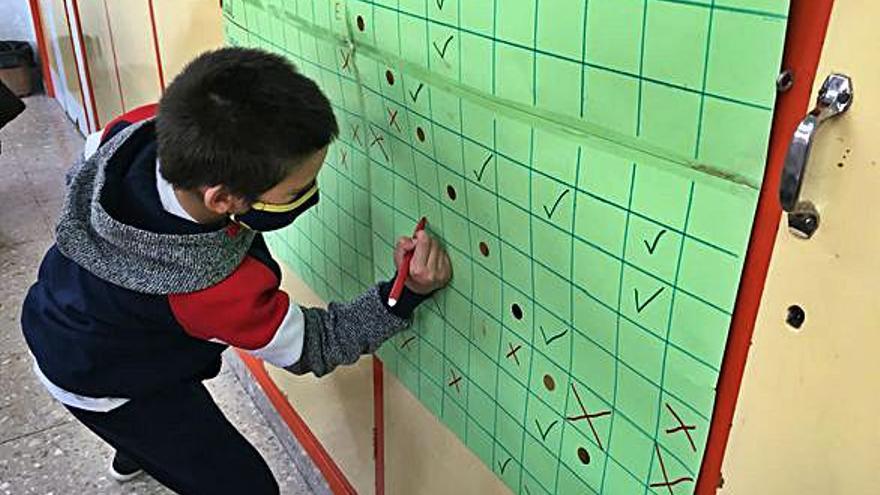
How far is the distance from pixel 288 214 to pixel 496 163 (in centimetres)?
27

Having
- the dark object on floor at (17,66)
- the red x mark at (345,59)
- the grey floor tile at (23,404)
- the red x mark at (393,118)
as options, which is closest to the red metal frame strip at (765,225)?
the red x mark at (393,118)

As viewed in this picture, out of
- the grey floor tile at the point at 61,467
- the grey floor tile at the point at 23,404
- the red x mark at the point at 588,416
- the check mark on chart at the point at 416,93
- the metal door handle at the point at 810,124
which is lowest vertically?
the grey floor tile at the point at 61,467

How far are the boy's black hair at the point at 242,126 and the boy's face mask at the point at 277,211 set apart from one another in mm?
22

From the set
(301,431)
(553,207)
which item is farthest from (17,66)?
(553,207)

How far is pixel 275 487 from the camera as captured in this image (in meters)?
1.35

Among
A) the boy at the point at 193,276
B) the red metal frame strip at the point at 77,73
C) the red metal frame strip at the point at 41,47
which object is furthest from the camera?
the red metal frame strip at the point at 41,47

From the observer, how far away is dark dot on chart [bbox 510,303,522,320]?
0.85 meters

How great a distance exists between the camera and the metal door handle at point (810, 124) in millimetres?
482

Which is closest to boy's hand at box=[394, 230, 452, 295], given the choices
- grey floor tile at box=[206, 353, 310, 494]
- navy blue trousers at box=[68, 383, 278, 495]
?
navy blue trousers at box=[68, 383, 278, 495]

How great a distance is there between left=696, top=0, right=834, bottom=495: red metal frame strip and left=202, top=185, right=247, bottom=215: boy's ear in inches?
21.3

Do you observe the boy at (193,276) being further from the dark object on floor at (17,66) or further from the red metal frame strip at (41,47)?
the dark object on floor at (17,66)

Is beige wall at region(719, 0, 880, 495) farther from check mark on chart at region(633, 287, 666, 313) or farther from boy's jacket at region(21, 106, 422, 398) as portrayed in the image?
boy's jacket at region(21, 106, 422, 398)

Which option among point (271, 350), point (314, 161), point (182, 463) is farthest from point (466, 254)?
point (182, 463)

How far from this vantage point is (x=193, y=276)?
1014 millimetres
